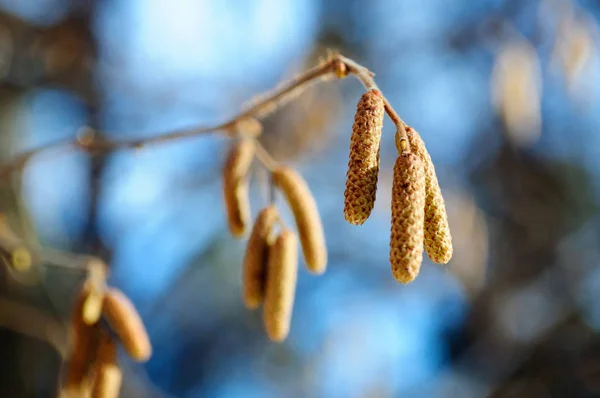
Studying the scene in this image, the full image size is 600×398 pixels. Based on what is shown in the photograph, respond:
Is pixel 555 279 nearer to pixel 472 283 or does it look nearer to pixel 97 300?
pixel 472 283

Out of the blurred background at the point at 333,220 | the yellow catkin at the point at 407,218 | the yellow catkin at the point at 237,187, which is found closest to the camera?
the yellow catkin at the point at 407,218

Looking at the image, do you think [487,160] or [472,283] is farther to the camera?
[487,160]

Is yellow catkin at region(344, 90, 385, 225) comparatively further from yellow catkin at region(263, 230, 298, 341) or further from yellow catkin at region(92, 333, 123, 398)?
yellow catkin at region(92, 333, 123, 398)

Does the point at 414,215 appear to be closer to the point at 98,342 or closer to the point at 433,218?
the point at 433,218

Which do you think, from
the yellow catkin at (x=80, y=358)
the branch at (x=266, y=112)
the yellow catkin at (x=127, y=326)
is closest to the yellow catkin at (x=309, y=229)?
the branch at (x=266, y=112)

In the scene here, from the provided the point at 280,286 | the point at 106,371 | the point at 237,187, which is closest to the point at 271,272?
the point at 280,286

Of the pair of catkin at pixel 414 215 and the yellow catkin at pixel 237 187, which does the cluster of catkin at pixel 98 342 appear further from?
the pair of catkin at pixel 414 215

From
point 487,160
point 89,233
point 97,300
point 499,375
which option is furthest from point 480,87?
point 97,300
